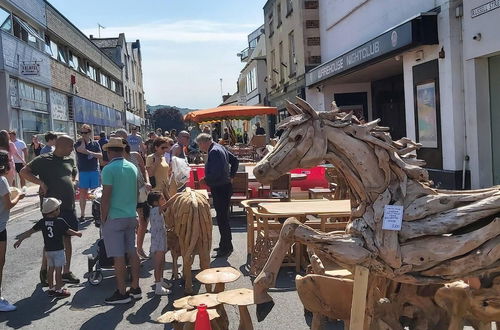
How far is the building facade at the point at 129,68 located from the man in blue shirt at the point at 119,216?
44101 millimetres

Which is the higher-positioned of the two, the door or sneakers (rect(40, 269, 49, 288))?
the door

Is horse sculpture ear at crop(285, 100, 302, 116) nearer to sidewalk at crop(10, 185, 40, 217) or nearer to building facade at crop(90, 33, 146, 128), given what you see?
sidewalk at crop(10, 185, 40, 217)

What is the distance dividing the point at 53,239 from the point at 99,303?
3.11ft

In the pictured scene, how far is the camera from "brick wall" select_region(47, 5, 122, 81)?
24964 millimetres

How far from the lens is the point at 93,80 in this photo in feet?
113

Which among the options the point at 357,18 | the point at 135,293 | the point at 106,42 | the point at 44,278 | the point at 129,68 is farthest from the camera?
the point at 129,68

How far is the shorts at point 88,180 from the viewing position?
435 inches

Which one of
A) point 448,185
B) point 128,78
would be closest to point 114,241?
point 448,185

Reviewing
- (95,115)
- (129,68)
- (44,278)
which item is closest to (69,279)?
(44,278)

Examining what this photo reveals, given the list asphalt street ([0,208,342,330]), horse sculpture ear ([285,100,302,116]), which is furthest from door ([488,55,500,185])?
horse sculpture ear ([285,100,302,116])

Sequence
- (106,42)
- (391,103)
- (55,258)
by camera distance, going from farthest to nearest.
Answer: (106,42)
(391,103)
(55,258)

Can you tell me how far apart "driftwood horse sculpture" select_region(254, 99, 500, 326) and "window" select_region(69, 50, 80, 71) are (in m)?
27.2

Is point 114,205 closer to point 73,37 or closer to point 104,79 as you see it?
point 73,37

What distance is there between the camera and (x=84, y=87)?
31062mm
